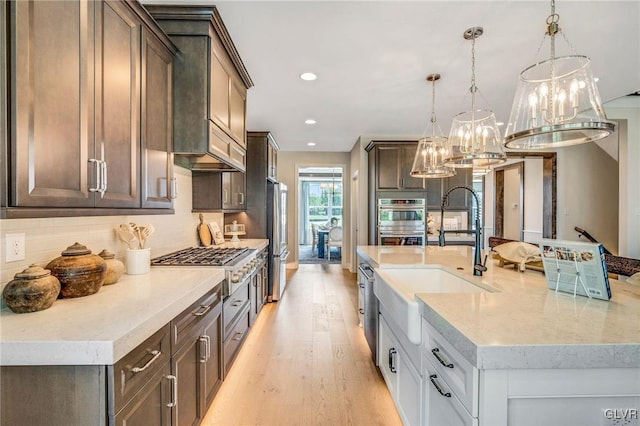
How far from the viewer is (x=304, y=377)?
241 cm

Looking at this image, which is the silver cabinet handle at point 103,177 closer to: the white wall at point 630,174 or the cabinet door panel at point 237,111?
the cabinet door panel at point 237,111

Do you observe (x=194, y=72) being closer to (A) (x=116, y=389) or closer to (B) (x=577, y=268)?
(A) (x=116, y=389)

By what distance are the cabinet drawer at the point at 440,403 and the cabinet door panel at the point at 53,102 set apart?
5.11 feet

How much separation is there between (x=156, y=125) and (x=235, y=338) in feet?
5.60

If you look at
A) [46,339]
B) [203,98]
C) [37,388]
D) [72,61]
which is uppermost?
[203,98]

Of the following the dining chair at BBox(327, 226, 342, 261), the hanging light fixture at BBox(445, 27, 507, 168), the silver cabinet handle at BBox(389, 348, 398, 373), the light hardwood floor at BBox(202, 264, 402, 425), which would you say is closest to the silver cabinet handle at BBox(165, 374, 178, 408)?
the light hardwood floor at BBox(202, 264, 402, 425)

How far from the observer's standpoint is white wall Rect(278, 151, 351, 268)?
6.64m

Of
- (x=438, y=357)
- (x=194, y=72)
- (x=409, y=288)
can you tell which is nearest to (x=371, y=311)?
(x=409, y=288)

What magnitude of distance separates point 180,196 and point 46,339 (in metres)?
2.06

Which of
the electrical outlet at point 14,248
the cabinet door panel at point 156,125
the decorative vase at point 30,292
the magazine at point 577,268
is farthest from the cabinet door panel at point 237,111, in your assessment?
the magazine at point 577,268

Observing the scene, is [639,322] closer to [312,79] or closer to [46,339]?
[46,339]

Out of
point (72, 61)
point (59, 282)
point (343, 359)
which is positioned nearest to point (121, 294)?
point (59, 282)

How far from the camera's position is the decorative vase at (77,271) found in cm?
130

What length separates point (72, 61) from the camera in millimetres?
1146
